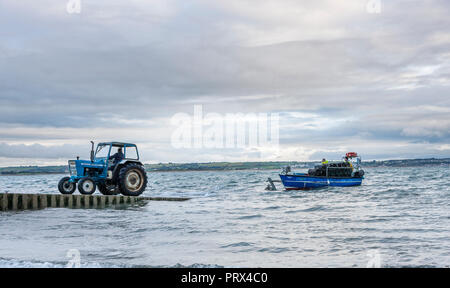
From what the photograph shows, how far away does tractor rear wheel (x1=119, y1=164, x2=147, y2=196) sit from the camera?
21.6 m

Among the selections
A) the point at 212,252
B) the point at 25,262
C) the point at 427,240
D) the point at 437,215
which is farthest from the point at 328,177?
the point at 25,262

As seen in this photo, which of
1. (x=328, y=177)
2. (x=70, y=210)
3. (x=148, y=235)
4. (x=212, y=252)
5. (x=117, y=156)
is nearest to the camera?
(x=212, y=252)

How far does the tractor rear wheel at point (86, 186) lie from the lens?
831 inches

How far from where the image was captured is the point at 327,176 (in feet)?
131

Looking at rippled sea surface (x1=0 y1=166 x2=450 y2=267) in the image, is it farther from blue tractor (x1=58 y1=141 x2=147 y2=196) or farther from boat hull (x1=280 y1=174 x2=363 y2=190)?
boat hull (x1=280 y1=174 x2=363 y2=190)

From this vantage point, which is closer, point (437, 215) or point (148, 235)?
point (148, 235)

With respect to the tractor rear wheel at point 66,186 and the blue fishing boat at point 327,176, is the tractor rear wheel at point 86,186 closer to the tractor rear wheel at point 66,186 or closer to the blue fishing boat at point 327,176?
the tractor rear wheel at point 66,186

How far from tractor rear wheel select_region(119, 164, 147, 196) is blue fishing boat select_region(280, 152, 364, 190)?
19469 millimetres

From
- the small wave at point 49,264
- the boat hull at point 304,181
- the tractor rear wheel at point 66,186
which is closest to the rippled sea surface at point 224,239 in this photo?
the small wave at point 49,264

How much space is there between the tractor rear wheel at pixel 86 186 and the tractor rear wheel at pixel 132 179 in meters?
1.45

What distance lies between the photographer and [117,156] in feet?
72.3
